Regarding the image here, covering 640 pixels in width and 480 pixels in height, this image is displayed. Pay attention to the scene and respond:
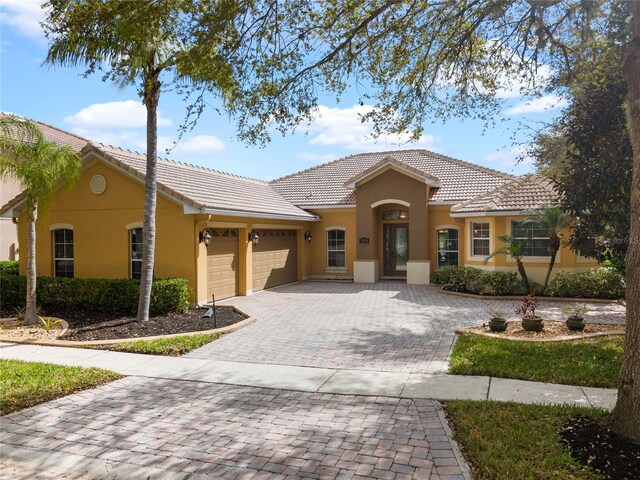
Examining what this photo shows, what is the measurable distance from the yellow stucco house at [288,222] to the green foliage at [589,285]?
1.02 meters

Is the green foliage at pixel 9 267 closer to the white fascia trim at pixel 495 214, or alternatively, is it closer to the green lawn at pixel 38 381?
the green lawn at pixel 38 381

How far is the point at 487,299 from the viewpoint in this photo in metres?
16.4

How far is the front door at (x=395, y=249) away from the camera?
73.8 ft

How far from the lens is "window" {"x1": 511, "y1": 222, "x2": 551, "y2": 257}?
57.9 ft

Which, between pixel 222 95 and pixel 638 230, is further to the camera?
pixel 222 95

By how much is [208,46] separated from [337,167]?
1997 cm

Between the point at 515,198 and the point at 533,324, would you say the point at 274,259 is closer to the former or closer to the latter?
the point at 515,198

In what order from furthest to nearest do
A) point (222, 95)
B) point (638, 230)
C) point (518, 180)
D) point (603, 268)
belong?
point (518, 180) < point (603, 268) < point (222, 95) < point (638, 230)

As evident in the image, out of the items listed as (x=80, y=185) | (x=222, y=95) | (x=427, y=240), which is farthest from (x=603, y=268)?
(x=80, y=185)

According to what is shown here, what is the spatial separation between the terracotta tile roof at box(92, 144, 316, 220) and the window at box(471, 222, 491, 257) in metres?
7.25

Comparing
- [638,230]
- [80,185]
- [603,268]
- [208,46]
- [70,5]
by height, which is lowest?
[603,268]

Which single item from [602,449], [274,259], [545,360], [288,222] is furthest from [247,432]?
[288,222]

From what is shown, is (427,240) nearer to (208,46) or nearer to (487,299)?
(487,299)

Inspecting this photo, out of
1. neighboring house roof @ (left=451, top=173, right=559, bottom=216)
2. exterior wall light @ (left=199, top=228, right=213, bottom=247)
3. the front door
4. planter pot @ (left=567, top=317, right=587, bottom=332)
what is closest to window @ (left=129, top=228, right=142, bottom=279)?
exterior wall light @ (left=199, top=228, right=213, bottom=247)
